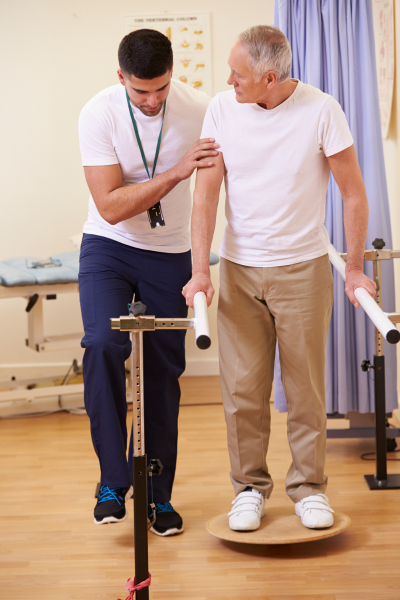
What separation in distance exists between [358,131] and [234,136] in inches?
35.9

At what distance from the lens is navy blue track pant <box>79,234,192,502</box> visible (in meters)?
1.83

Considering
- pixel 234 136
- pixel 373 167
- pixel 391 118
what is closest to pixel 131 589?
pixel 234 136

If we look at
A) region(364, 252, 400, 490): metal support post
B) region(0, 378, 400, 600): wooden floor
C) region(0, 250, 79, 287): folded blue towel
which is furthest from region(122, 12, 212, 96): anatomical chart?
region(0, 378, 400, 600): wooden floor

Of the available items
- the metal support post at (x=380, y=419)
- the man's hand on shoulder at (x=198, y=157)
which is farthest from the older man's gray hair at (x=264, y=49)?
the metal support post at (x=380, y=419)

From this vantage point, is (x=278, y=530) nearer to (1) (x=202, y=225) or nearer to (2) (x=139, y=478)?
(2) (x=139, y=478)

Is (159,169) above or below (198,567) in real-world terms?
above

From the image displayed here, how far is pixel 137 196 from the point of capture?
181 centimetres

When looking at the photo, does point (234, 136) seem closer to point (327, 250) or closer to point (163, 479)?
point (327, 250)

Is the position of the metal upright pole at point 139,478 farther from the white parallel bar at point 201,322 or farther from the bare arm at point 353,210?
the bare arm at point 353,210

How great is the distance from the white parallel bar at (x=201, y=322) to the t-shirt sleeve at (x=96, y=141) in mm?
562

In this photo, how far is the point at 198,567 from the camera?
1807 mm

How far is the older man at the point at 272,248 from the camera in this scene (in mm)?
1696

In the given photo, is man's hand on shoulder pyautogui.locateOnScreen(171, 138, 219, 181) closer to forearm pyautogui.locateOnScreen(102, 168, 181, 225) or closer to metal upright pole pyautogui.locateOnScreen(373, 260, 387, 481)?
forearm pyautogui.locateOnScreen(102, 168, 181, 225)

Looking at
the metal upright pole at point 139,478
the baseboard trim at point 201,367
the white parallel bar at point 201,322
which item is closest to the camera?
the white parallel bar at point 201,322
